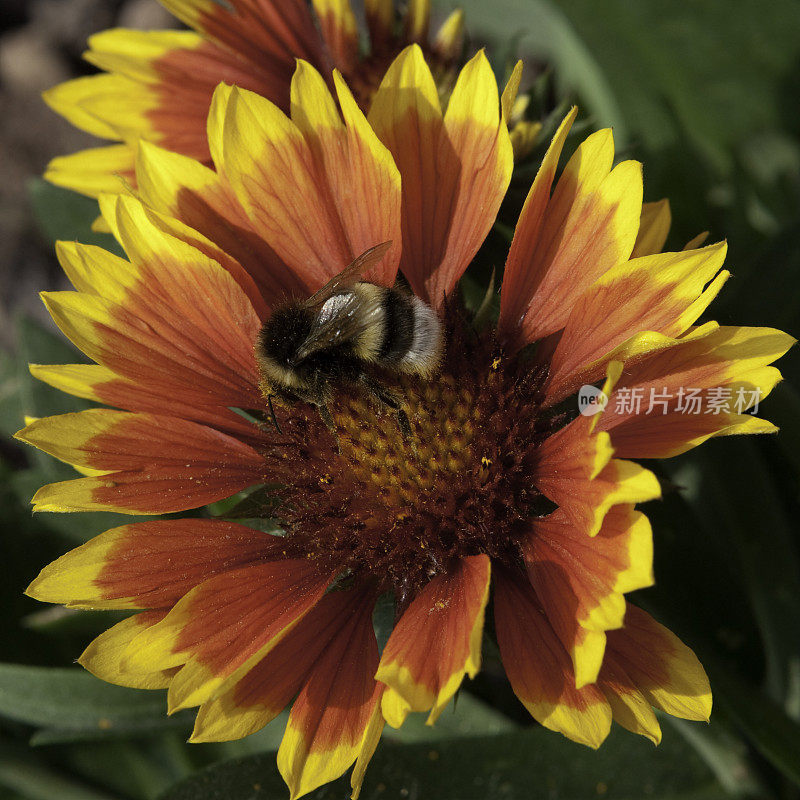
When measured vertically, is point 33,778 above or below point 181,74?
below

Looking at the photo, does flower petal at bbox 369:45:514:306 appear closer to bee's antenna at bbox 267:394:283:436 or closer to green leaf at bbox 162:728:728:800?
bee's antenna at bbox 267:394:283:436

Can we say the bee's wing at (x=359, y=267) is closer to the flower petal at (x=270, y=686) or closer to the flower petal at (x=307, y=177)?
the flower petal at (x=307, y=177)

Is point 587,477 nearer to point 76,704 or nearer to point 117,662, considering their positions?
point 117,662

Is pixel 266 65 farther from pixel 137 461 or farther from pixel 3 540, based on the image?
pixel 3 540

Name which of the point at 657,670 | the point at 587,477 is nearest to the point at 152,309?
the point at 587,477

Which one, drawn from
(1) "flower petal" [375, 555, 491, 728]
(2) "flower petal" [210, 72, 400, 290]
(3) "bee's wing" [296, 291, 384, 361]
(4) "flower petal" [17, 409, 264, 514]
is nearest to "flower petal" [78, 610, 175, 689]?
(4) "flower petal" [17, 409, 264, 514]

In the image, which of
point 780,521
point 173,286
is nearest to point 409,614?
point 173,286
